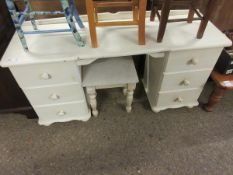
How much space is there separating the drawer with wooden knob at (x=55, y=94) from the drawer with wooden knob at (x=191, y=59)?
0.57 meters

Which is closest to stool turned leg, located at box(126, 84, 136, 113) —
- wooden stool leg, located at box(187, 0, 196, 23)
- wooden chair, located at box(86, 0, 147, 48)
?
wooden chair, located at box(86, 0, 147, 48)

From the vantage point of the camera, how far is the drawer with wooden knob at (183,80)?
1082 mm

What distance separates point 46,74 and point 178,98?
0.92 metres

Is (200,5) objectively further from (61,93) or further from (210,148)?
(61,93)

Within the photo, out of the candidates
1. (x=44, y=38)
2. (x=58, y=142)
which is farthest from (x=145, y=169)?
(x=44, y=38)

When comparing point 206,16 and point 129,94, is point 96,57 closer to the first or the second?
point 129,94

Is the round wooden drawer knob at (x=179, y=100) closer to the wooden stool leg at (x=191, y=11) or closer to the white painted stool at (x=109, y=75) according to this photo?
the white painted stool at (x=109, y=75)

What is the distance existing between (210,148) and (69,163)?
0.96 m

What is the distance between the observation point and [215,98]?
127 cm

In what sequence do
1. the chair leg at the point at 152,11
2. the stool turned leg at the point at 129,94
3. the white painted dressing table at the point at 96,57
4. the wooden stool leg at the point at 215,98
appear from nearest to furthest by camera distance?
the white painted dressing table at the point at 96,57 → the chair leg at the point at 152,11 → the stool turned leg at the point at 129,94 → the wooden stool leg at the point at 215,98

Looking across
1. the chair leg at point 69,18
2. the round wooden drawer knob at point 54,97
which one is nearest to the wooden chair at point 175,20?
the chair leg at point 69,18

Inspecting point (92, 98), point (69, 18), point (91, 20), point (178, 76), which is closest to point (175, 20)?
point (178, 76)

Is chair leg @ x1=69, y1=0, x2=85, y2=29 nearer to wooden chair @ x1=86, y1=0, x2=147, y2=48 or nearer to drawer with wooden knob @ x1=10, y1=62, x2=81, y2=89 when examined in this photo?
wooden chair @ x1=86, y1=0, x2=147, y2=48

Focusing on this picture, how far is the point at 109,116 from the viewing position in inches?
53.7
